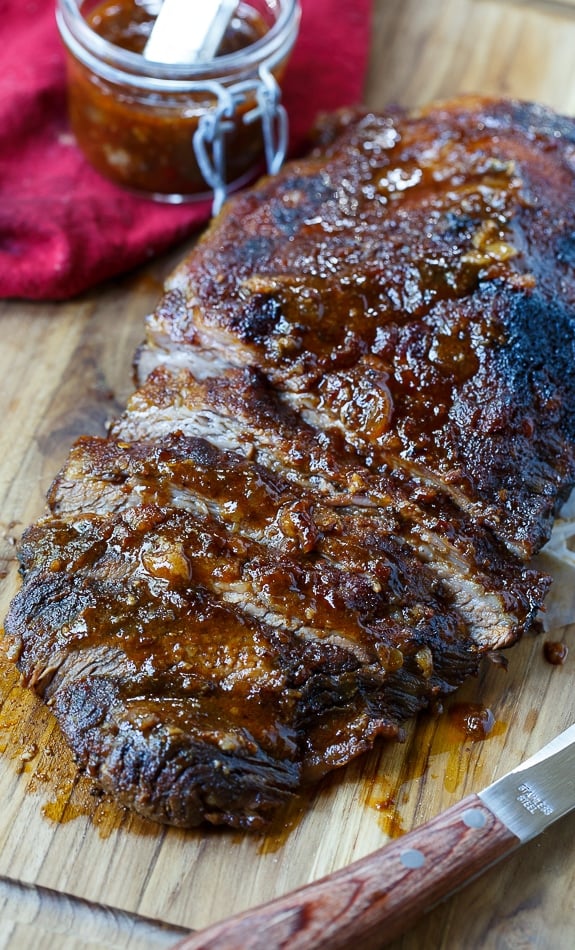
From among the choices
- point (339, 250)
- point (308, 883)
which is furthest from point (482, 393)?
point (308, 883)

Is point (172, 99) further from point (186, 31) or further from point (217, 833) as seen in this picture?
point (217, 833)

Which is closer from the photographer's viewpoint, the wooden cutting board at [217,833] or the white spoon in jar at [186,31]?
the wooden cutting board at [217,833]

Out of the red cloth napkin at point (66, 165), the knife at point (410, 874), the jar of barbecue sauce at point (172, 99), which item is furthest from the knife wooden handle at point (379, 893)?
the jar of barbecue sauce at point (172, 99)

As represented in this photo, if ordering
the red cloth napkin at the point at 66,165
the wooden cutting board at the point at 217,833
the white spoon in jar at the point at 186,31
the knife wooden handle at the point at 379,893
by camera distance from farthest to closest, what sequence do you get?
1. the red cloth napkin at the point at 66,165
2. the white spoon in jar at the point at 186,31
3. the wooden cutting board at the point at 217,833
4. the knife wooden handle at the point at 379,893

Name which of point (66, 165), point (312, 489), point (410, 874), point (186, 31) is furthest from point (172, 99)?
point (410, 874)

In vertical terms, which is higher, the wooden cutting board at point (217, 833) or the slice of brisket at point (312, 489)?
the slice of brisket at point (312, 489)

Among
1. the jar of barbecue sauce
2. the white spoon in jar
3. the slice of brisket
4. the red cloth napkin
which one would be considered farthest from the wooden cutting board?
the white spoon in jar

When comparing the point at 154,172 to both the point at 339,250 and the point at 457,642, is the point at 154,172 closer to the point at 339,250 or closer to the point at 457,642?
the point at 339,250

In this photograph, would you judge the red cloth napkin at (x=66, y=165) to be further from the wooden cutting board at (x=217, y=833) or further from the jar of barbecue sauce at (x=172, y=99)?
the wooden cutting board at (x=217, y=833)
